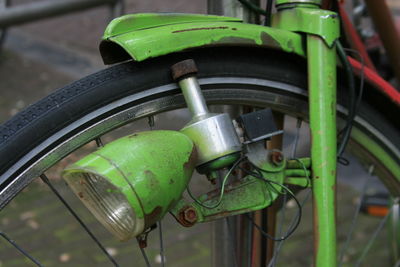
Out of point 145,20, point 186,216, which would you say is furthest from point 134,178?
point 145,20

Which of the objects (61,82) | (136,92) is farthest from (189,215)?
(61,82)

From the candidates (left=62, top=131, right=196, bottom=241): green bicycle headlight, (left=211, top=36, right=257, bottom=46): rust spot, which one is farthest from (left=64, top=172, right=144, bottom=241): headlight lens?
(left=211, top=36, right=257, bottom=46): rust spot

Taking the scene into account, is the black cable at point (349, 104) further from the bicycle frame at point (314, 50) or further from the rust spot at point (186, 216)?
the rust spot at point (186, 216)

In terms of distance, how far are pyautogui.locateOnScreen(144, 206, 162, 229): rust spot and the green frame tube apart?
1.01 ft

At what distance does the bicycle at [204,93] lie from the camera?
95 centimetres

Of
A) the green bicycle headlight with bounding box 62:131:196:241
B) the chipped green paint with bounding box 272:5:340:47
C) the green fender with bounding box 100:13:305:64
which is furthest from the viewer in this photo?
the chipped green paint with bounding box 272:5:340:47

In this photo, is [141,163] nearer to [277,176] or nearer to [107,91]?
[107,91]

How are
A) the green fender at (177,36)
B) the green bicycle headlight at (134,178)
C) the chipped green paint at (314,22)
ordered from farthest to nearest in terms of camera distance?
the chipped green paint at (314,22) < the green fender at (177,36) < the green bicycle headlight at (134,178)

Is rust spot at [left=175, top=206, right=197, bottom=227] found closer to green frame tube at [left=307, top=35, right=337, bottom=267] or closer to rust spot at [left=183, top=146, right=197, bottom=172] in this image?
rust spot at [left=183, top=146, right=197, bottom=172]

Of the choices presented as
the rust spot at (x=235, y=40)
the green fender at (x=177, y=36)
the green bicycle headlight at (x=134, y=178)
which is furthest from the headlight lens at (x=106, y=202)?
the rust spot at (x=235, y=40)

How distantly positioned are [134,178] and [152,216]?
7 centimetres

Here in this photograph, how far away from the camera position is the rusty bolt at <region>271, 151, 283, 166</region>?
3.51ft

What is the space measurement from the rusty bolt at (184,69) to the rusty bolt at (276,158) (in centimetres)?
20

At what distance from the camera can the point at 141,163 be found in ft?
2.85
